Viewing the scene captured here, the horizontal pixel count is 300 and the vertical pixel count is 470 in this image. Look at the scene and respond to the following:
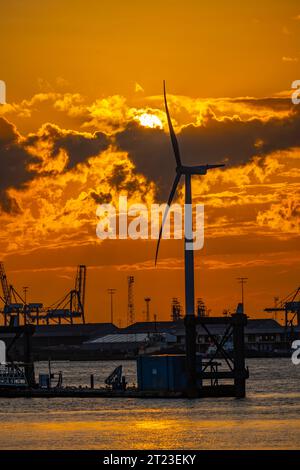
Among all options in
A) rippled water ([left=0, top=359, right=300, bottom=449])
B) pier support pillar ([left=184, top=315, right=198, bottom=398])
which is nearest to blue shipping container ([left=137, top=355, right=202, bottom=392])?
pier support pillar ([left=184, top=315, right=198, bottom=398])

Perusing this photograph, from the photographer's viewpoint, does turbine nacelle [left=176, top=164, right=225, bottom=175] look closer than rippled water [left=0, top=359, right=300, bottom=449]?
No

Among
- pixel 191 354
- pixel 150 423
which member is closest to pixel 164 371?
pixel 191 354

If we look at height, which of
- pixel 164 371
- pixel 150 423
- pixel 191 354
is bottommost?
pixel 150 423

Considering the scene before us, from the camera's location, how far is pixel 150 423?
A: 391 feet

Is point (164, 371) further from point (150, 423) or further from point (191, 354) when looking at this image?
point (150, 423)

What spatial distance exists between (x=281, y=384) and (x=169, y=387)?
205 ft

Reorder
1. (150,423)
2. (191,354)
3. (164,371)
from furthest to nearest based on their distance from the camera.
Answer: (164,371) < (191,354) < (150,423)

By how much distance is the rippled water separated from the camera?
106m

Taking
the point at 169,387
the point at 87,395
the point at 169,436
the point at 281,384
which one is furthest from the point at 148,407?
the point at 281,384

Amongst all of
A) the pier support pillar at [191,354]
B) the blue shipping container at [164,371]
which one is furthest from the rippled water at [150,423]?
the blue shipping container at [164,371]

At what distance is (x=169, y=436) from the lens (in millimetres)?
109750

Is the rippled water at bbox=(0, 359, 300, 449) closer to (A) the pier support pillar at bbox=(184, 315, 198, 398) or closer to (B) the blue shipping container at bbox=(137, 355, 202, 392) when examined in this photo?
(A) the pier support pillar at bbox=(184, 315, 198, 398)

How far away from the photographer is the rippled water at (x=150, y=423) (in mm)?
105938
